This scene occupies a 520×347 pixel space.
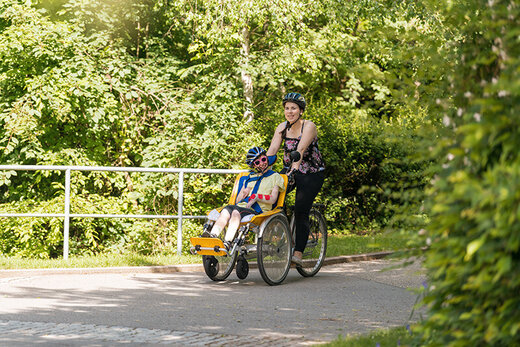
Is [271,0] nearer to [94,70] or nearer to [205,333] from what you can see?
[94,70]

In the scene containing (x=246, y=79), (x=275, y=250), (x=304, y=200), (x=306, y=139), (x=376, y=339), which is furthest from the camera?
(x=246, y=79)

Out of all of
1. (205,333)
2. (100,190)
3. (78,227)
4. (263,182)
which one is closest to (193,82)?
(100,190)

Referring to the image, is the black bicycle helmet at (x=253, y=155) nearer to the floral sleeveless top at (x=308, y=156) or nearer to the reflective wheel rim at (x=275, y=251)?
the floral sleeveless top at (x=308, y=156)

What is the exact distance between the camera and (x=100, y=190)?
55.1 feet

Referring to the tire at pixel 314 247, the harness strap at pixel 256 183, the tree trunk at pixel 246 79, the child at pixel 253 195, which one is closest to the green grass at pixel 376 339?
the child at pixel 253 195

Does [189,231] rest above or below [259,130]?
below

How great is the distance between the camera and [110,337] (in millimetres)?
6070

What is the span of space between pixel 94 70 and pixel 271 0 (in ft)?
14.0

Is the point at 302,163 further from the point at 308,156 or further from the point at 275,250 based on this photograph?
the point at 275,250

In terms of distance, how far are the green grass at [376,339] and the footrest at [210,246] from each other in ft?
10.5

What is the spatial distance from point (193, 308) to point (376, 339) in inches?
93.2

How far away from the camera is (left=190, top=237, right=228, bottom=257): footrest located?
8.99m

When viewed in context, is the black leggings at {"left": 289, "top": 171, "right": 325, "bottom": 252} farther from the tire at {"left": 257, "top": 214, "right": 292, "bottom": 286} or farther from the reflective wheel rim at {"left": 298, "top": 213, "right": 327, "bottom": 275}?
the tire at {"left": 257, "top": 214, "right": 292, "bottom": 286}

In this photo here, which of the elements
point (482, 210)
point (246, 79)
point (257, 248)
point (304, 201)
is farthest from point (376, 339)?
point (246, 79)
